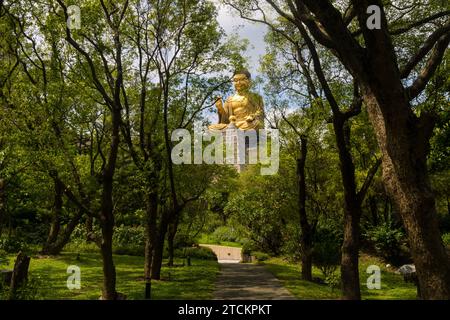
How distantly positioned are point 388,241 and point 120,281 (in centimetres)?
1485

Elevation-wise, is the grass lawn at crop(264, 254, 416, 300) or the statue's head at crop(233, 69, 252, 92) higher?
the statue's head at crop(233, 69, 252, 92)

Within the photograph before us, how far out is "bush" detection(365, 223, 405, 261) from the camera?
2322 centimetres

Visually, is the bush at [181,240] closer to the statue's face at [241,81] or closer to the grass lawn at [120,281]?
the grass lawn at [120,281]

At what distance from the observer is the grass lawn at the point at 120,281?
1240 cm

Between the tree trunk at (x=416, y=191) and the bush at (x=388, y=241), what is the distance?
18676 mm

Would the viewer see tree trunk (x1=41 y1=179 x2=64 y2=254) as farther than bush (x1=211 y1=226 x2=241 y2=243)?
No

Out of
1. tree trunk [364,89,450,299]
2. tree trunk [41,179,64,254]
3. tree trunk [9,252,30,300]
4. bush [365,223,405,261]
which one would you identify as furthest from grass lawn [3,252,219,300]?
bush [365,223,405,261]

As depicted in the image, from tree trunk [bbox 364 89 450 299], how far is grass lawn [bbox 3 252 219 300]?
6.62 meters

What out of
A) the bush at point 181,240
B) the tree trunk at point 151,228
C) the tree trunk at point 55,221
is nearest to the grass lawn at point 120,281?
the tree trunk at point 151,228

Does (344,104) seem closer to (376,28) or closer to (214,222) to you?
(376,28)

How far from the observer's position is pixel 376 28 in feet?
18.7

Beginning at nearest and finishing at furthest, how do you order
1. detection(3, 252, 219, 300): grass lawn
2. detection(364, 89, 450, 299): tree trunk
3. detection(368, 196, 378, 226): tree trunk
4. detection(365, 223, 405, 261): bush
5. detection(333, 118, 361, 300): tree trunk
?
detection(364, 89, 450, 299): tree trunk < detection(333, 118, 361, 300): tree trunk < detection(3, 252, 219, 300): grass lawn < detection(365, 223, 405, 261): bush < detection(368, 196, 378, 226): tree trunk

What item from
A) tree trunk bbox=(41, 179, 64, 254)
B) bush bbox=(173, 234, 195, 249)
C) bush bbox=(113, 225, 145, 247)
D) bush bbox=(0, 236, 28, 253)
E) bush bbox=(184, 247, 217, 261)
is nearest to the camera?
bush bbox=(0, 236, 28, 253)

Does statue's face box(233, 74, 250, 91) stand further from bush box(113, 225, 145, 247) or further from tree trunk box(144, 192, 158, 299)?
bush box(113, 225, 145, 247)
